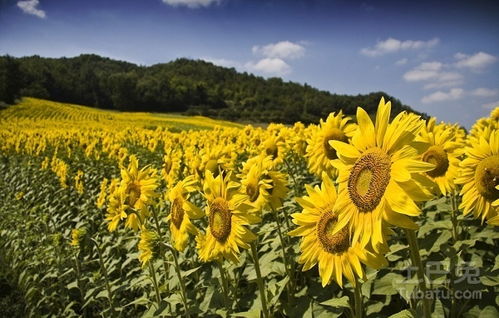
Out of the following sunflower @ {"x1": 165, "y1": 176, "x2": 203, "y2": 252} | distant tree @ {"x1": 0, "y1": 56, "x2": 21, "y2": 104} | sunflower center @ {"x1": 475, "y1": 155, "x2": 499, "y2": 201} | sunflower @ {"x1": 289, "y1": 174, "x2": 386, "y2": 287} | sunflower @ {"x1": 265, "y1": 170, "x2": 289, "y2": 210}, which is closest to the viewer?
sunflower @ {"x1": 289, "y1": 174, "x2": 386, "y2": 287}

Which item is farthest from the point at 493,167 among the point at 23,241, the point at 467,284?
the point at 23,241

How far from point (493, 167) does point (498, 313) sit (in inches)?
37.6

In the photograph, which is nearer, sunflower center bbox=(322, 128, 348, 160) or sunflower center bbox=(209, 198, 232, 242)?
sunflower center bbox=(209, 198, 232, 242)

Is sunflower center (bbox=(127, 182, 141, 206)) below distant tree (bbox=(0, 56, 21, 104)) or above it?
below

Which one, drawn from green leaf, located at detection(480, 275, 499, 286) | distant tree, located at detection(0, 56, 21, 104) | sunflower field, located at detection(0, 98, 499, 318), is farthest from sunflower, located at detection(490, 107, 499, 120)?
distant tree, located at detection(0, 56, 21, 104)

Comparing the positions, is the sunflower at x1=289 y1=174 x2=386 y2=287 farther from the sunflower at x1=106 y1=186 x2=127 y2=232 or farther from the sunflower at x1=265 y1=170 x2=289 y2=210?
the sunflower at x1=106 y1=186 x2=127 y2=232

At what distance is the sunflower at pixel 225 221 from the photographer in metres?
2.42

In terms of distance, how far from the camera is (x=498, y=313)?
8.19 ft

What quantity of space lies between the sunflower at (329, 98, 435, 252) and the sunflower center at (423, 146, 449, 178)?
5.28 ft

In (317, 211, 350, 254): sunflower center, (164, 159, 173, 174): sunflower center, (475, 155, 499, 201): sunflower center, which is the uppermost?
(475, 155, 499, 201): sunflower center

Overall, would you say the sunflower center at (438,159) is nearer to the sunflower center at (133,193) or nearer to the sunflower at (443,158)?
the sunflower at (443,158)

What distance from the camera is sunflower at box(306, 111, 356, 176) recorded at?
3886 mm

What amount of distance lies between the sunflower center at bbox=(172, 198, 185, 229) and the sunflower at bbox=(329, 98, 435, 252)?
59.2 inches

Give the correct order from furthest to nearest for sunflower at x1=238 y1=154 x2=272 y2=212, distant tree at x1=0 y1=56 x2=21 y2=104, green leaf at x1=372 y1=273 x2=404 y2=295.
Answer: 1. distant tree at x1=0 y1=56 x2=21 y2=104
2. sunflower at x1=238 y1=154 x2=272 y2=212
3. green leaf at x1=372 y1=273 x2=404 y2=295
